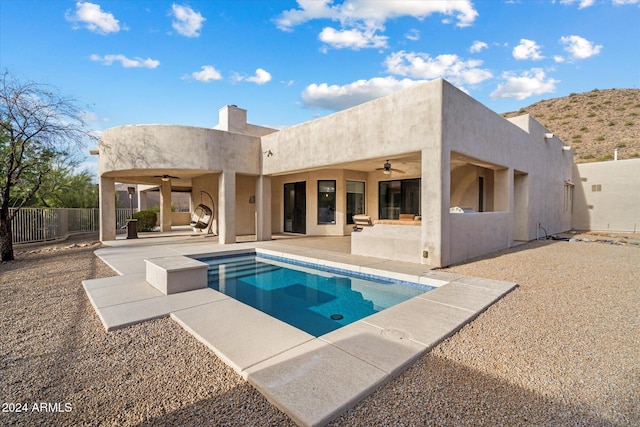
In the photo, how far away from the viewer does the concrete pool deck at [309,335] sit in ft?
7.47

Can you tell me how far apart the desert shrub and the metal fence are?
111 inches

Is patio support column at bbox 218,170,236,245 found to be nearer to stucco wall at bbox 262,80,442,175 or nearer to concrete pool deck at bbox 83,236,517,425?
stucco wall at bbox 262,80,442,175

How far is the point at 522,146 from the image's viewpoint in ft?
34.3

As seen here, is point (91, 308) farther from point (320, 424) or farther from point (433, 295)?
point (433, 295)

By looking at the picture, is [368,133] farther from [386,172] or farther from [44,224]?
[44,224]

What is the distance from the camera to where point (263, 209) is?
39.9ft

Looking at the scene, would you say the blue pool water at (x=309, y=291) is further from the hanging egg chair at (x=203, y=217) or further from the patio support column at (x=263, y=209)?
the hanging egg chair at (x=203, y=217)

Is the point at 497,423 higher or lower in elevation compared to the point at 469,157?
lower

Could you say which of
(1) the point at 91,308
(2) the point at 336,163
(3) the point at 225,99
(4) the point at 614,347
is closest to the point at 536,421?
(4) the point at 614,347

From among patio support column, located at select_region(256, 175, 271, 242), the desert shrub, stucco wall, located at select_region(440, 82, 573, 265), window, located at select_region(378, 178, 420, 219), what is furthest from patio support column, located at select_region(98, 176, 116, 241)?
stucco wall, located at select_region(440, 82, 573, 265)

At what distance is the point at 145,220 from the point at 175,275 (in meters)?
14.3

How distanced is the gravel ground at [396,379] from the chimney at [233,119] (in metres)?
11.4

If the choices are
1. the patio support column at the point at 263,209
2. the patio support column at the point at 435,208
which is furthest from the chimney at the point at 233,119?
the patio support column at the point at 435,208

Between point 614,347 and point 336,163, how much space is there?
7.13m
